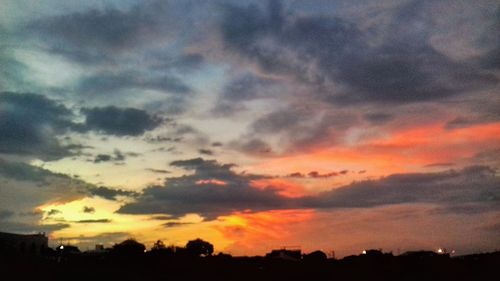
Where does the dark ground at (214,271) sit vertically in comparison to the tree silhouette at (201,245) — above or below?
below

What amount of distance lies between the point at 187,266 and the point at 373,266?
23.4 meters

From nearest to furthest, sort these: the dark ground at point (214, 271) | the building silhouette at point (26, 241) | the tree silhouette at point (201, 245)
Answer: the dark ground at point (214, 271), the building silhouette at point (26, 241), the tree silhouette at point (201, 245)

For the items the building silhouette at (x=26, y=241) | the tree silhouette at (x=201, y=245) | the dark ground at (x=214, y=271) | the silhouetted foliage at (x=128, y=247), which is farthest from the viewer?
the tree silhouette at (x=201, y=245)

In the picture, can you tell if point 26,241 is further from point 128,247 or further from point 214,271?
point 214,271

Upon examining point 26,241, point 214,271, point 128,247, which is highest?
point 26,241

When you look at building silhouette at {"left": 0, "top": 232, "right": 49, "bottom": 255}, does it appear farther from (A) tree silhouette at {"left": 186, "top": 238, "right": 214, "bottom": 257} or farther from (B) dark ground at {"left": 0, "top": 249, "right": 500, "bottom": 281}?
(B) dark ground at {"left": 0, "top": 249, "right": 500, "bottom": 281}

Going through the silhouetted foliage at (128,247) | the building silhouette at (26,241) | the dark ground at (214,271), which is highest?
the building silhouette at (26,241)

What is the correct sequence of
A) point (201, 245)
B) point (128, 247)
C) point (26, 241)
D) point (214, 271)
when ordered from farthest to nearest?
1. point (201, 245)
2. point (26, 241)
3. point (128, 247)
4. point (214, 271)

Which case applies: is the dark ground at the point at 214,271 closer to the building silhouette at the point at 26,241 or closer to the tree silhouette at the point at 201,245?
the building silhouette at the point at 26,241

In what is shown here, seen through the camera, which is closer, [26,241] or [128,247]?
[128,247]

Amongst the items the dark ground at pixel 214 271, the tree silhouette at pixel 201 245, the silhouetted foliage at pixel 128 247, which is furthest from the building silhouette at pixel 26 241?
the dark ground at pixel 214 271

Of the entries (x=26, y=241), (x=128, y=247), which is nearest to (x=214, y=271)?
(x=128, y=247)

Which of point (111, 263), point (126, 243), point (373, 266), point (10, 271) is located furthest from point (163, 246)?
point (10, 271)

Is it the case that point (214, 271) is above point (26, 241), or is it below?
below
